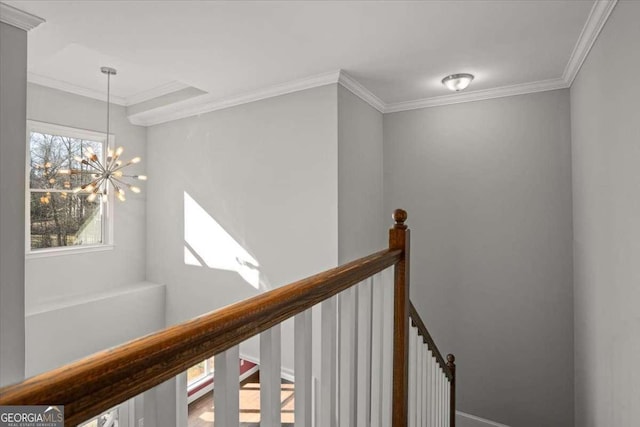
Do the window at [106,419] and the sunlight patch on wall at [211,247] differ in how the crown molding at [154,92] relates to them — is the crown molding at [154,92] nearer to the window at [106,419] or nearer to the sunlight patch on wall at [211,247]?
the sunlight patch on wall at [211,247]

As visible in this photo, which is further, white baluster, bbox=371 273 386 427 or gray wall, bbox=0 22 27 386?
gray wall, bbox=0 22 27 386

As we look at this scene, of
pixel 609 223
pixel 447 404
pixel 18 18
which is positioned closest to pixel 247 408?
pixel 447 404

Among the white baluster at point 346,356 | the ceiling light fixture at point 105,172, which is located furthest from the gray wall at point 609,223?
the ceiling light fixture at point 105,172

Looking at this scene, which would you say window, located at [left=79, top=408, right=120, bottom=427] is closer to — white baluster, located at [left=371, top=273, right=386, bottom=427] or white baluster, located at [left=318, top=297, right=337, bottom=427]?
white baluster, located at [left=318, top=297, right=337, bottom=427]

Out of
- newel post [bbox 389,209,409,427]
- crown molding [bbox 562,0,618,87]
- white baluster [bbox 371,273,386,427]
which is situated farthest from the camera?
crown molding [bbox 562,0,618,87]

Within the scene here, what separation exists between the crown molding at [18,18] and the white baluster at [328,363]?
2426 mm

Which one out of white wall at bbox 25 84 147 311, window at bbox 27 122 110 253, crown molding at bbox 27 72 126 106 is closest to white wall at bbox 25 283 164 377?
white wall at bbox 25 84 147 311

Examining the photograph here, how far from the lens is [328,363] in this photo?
981mm

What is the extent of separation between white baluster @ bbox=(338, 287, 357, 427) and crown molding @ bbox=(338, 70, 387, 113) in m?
2.36

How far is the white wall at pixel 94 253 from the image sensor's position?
11.8 feet

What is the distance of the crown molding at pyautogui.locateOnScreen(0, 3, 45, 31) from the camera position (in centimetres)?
198

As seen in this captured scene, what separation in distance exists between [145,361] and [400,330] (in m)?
A: 1.13

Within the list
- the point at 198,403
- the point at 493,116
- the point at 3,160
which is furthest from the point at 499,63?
the point at 198,403

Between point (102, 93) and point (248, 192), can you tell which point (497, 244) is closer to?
point (248, 192)
